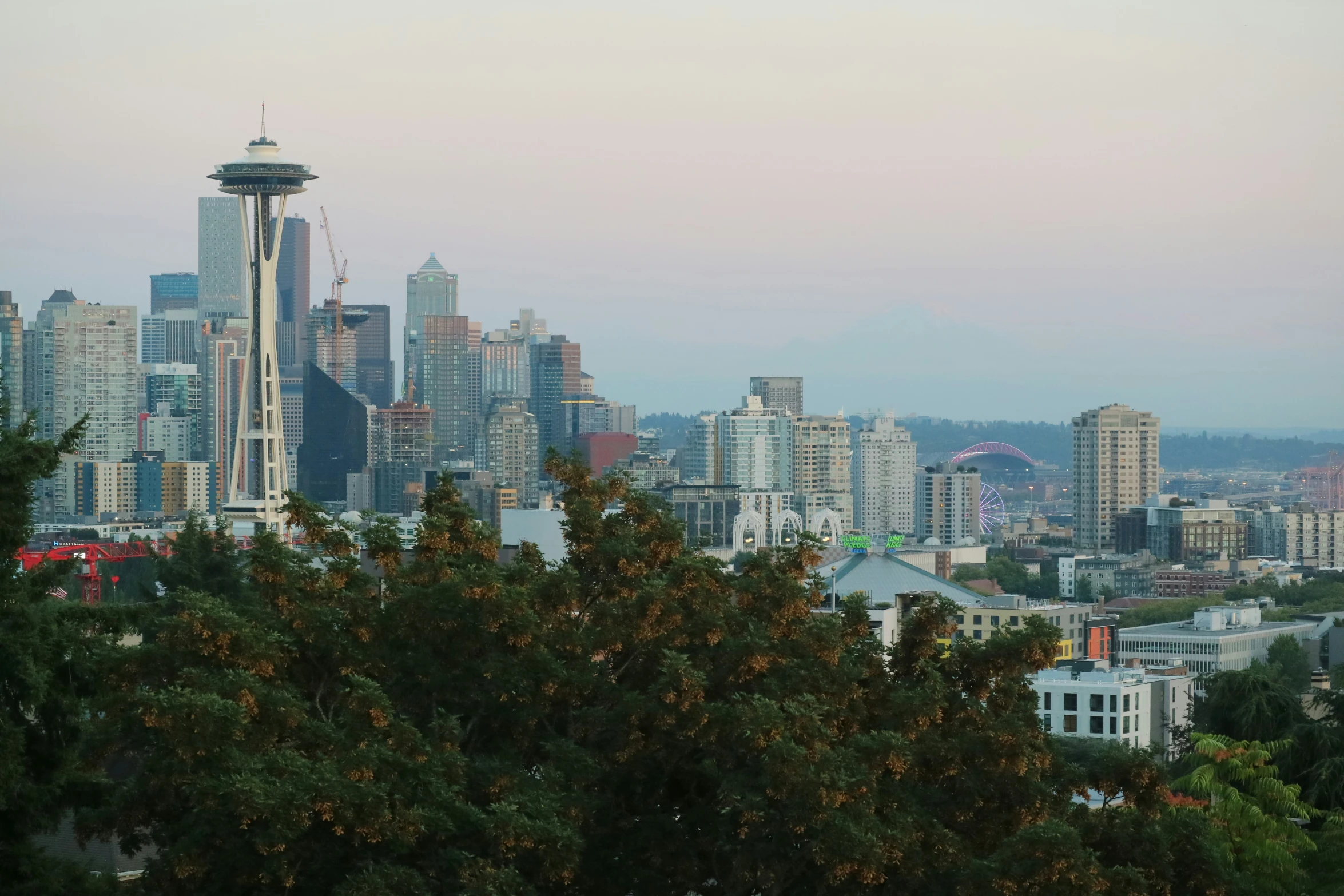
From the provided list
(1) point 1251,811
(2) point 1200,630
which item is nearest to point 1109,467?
(2) point 1200,630

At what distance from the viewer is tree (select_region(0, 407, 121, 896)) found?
1706 cm

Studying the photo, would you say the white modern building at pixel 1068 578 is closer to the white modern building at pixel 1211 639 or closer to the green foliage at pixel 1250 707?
the white modern building at pixel 1211 639

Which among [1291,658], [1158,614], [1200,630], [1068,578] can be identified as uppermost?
[1200,630]

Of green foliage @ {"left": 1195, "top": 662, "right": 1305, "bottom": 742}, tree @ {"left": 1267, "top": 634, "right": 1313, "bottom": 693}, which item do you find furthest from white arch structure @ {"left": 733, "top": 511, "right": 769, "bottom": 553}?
green foliage @ {"left": 1195, "top": 662, "right": 1305, "bottom": 742}

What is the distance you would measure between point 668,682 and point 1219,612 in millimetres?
73735

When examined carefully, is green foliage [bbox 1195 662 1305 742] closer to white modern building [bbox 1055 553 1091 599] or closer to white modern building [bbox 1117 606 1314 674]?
white modern building [bbox 1117 606 1314 674]

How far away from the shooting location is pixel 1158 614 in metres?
102

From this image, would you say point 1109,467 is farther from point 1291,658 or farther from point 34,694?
point 34,694

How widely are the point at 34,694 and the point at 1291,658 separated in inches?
2628

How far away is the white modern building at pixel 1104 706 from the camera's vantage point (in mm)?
54969

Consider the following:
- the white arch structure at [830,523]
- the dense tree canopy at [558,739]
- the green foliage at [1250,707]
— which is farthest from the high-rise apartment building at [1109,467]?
the dense tree canopy at [558,739]

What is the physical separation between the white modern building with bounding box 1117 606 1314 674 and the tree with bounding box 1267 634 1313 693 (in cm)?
81

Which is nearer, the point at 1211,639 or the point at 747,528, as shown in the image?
the point at 1211,639

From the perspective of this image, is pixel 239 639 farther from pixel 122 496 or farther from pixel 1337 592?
pixel 122 496
